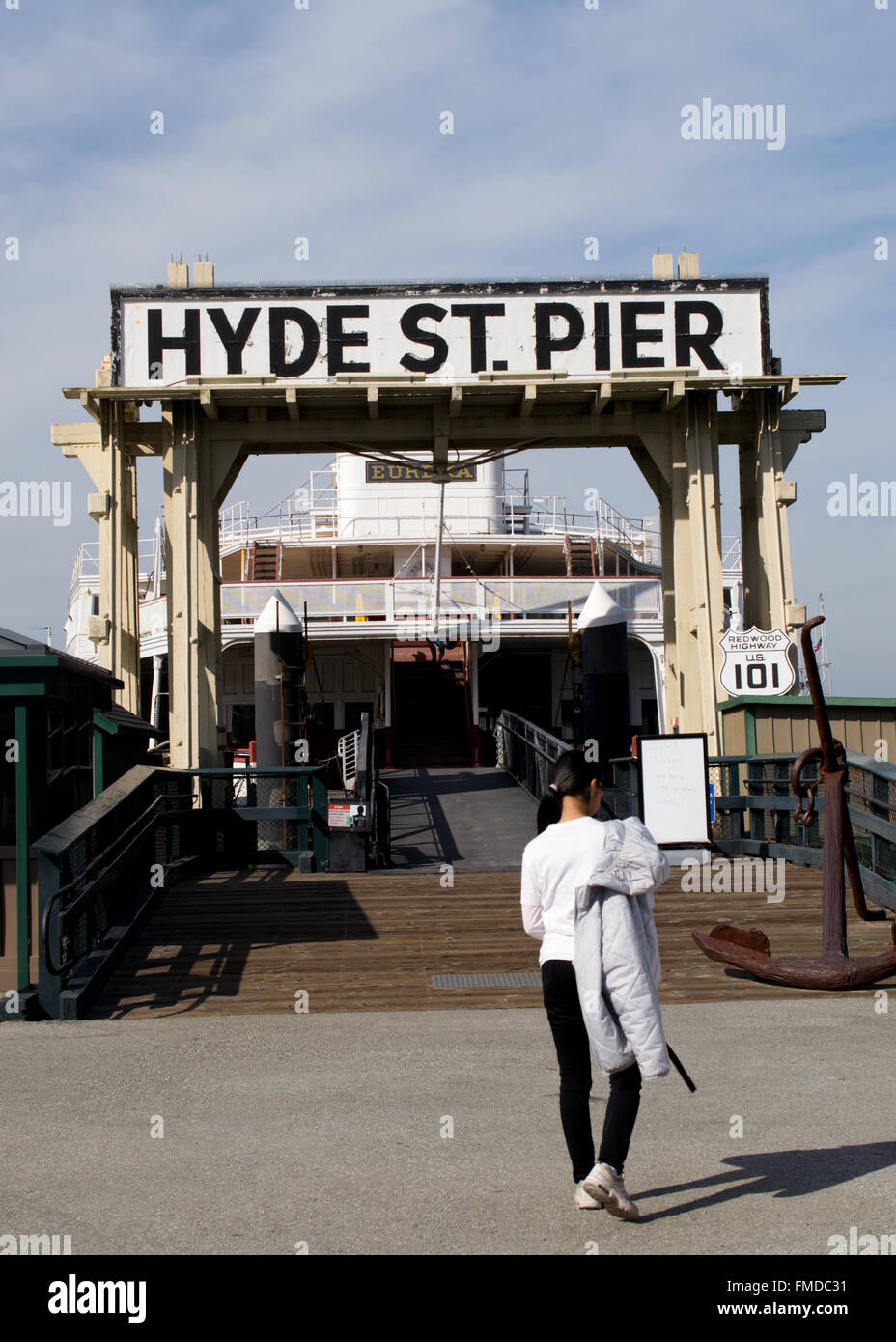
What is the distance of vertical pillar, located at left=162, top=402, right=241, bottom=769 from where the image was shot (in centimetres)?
1741

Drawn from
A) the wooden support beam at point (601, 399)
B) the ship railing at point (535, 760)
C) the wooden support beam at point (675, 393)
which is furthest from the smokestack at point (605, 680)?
the wooden support beam at point (675, 393)

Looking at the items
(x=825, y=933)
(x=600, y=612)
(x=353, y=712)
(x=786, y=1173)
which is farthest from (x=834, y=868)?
(x=353, y=712)

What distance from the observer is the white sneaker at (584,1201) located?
4359mm

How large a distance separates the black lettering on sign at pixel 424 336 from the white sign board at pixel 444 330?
1cm

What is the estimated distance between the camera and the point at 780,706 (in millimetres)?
14961

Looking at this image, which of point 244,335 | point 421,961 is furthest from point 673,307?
point 421,961

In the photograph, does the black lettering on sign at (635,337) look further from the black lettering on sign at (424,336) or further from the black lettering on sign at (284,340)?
the black lettering on sign at (284,340)

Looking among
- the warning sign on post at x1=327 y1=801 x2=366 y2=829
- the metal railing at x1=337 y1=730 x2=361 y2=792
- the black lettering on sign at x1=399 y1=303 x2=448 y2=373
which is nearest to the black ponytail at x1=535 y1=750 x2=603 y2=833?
the warning sign on post at x1=327 y1=801 x2=366 y2=829

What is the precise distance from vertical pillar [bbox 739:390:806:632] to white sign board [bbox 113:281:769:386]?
0.79 m

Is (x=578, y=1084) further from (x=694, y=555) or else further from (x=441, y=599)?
(x=441, y=599)

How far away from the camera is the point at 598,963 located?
439 centimetres

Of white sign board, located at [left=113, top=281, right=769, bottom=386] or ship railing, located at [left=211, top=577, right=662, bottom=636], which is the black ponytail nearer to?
white sign board, located at [left=113, top=281, right=769, bottom=386]
